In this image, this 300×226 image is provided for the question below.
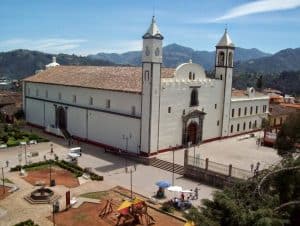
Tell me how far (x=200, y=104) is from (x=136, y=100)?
30.1 feet

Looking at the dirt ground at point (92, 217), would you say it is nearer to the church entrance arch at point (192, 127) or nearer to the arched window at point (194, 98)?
the church entrance arch at point (192, 127)

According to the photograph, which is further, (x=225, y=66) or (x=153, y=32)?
(x=225, y=66)

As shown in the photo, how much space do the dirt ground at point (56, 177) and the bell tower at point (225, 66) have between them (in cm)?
2298

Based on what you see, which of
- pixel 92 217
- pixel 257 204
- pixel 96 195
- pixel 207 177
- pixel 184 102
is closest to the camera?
pixel 257 204

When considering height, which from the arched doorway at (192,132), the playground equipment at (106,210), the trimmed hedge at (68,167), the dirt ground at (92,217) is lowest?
the dirt ground at (92,217)

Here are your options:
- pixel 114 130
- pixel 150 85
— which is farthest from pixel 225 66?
pixel 114 130

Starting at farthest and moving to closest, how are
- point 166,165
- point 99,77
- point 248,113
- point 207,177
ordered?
point 248,113
point 99,77
point 166,165
point 207,177

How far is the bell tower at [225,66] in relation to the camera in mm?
47531

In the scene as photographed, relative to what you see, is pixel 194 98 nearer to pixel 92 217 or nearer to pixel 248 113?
pixel 248 113

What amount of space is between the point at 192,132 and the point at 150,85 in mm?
9938

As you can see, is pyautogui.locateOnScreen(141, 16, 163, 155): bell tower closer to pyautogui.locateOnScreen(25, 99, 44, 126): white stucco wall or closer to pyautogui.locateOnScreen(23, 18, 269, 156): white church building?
pyautogui.locateOnScreen(23, 18, 269, 156): white church building

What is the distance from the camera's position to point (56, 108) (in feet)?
166

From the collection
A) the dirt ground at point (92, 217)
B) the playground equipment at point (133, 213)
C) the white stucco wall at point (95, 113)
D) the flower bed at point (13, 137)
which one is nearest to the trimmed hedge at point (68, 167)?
the dirt ground at point (92, 217)

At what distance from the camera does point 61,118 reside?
50281 mm
